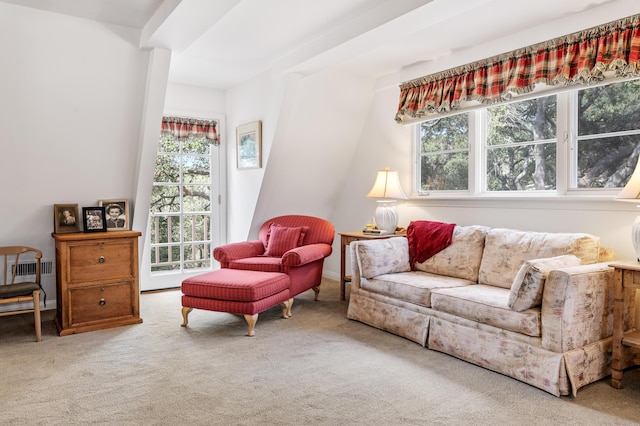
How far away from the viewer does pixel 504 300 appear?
9.12 feet

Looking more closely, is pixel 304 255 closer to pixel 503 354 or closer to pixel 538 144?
pixel 503 354

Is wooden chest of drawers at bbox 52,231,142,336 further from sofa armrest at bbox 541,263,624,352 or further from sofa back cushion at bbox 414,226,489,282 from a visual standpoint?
sofa armrest at bbox 541,263,624,352

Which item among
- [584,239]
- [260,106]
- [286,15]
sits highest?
[286,15]

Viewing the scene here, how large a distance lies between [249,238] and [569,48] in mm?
3514

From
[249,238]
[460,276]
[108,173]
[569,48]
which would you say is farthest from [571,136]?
[108,173]

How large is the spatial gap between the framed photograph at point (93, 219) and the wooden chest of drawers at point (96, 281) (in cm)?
14

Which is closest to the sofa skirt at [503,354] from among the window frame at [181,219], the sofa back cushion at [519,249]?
the sofa back cushion at [519,249]

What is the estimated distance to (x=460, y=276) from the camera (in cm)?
352

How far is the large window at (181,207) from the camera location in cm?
510

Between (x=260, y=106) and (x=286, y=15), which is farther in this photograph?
(x=260, y=106)

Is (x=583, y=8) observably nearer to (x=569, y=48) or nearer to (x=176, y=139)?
(x=569, y=48)

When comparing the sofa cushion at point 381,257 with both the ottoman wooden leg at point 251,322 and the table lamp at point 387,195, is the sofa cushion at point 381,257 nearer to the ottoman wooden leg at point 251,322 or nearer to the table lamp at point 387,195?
the table lamp at point 387,195

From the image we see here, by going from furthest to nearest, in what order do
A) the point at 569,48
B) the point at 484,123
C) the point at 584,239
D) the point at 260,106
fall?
the point at 260,106 < the point at 484,123 < the point at 569,48 < the point at 584,239

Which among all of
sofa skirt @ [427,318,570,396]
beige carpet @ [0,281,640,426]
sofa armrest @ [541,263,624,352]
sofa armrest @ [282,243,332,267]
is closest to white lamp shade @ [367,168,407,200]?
sofa armrest @ [282,243,332,267]
